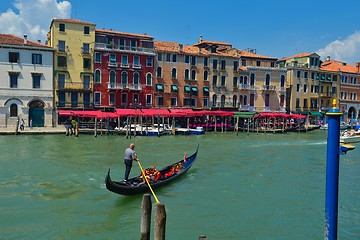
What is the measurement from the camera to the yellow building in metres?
30.7

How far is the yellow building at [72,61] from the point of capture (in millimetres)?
30734

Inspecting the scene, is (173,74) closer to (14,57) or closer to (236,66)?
(236,66)

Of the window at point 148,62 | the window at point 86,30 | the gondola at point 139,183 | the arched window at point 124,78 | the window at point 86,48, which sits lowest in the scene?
the gondola at point 139,183

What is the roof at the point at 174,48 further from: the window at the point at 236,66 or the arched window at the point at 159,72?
the window at the point at 236,66

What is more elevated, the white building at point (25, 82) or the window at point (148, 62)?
the window at point (148, 62)

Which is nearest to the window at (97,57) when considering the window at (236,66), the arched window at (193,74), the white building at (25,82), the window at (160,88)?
the white building at (25,82)

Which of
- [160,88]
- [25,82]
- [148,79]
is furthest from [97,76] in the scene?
[160,88]

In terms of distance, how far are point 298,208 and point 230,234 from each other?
2.82m

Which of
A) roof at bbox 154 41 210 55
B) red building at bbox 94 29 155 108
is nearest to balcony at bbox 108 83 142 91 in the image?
red building at bbox 94 29 155 108

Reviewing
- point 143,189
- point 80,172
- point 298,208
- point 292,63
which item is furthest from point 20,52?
point 292,63

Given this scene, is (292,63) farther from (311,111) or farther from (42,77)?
(42,77)

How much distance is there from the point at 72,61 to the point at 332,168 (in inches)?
1135

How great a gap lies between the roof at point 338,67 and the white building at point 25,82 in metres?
33.0

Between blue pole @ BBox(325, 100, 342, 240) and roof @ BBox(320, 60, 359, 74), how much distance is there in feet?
144
